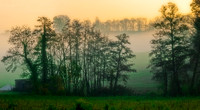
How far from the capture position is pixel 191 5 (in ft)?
169

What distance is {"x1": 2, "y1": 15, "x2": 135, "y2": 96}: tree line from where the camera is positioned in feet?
201

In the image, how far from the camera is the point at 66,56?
225ft

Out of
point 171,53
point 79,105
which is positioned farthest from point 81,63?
point 79,105

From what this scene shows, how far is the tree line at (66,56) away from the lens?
2411 inches

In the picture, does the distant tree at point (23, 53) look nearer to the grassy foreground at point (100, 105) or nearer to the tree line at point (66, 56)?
the tree line at point (66, 56)

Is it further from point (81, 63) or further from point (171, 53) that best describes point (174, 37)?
point (81, 63)

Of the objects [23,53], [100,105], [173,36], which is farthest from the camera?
[23,53]

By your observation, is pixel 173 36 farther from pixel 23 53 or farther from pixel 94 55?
pixel 23 53

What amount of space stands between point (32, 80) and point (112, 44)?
65.0 feet

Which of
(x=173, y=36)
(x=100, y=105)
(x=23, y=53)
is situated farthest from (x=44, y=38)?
(x=100, y=105)

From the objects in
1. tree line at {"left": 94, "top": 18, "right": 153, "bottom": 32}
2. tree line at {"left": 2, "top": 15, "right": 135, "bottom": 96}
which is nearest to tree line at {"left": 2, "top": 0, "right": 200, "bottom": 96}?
tree line at {"left": 2, "top": 15, "right": 135, "bottom": 96}

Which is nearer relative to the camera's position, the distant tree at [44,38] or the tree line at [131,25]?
the distant tree at [44,38]

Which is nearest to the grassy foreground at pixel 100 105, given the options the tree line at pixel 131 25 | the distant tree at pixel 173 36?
the distant tree at pixel 173 36

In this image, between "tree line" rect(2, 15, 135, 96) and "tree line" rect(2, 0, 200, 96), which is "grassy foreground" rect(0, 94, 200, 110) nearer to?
"tree line" rect(2, 0, 200, 96)
